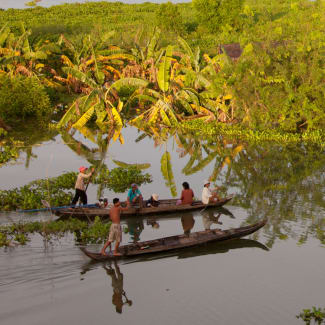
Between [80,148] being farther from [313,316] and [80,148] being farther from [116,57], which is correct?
[313,316]

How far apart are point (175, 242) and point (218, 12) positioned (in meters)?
53.1

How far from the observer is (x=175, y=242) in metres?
15.2

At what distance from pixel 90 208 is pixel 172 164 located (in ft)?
30.8

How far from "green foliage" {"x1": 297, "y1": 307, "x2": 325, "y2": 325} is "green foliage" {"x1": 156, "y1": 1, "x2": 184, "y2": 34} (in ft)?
177

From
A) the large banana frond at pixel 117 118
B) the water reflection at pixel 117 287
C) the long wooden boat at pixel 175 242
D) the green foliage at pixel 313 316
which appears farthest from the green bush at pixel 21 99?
the green foliage at pixel 313 316

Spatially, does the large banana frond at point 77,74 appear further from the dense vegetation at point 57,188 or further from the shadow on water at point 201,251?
the shadow on water at point 201,251

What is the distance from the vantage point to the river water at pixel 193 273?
11922 mm

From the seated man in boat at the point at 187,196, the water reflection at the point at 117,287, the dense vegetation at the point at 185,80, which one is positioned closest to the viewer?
the water reflection at the point at 117,287

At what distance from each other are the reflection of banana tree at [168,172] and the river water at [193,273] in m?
0.39

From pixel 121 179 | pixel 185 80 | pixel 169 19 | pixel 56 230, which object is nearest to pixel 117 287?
pixel 56 230

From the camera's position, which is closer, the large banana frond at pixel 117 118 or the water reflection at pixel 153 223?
the water reflection at pixel 153 223

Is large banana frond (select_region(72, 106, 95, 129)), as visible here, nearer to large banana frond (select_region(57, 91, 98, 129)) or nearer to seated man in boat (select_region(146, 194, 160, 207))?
large banana frond (select_region(57, 91, 98, 129))

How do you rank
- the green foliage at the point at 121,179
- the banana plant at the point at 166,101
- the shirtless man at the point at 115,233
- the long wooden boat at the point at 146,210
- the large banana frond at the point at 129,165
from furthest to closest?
1. the banana plant at the point at 166,101
2. the large banana frond at the point at 129,165
3. the green foliage at the point at 121,179
4. the long wooden boat at the point at 146,210
5. the shirtless man at the point at 115,233

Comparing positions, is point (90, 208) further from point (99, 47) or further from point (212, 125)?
point (99, 47)
